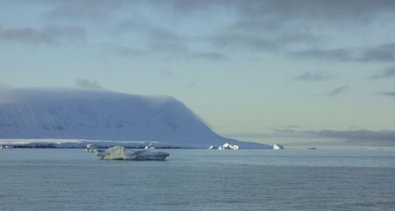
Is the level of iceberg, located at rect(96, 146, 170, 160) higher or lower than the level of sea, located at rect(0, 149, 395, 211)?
higher

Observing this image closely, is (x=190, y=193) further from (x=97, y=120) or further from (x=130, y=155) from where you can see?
(x=97, y=120)

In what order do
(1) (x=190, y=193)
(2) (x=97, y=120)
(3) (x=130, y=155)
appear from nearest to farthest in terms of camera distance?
(1) (x=190, y=193) → (3) (x=130, y=155) → (2) (x=97, y=120)

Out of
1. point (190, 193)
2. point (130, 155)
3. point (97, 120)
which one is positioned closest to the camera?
point (190, 193)

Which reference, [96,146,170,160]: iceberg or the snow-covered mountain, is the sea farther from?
the snow-covered mountain

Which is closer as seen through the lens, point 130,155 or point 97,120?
point 130,155

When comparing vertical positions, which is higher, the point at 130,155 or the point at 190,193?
the point at 130,155

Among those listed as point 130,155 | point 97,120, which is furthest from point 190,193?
point 97,120

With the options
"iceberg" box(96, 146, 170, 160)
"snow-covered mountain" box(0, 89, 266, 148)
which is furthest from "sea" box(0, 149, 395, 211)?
"snow-covered mountain" box(0, 89, 266, 148)

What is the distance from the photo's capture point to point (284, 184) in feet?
126

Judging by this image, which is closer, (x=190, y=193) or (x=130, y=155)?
(x=190, y=193)

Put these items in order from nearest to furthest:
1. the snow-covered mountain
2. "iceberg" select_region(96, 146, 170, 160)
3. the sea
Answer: the sea
"iceberg" select_region(96, 146, 170, 160)
the snow-covered mountain

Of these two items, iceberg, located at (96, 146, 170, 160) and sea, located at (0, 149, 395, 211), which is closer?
sea, located at (0, 149, 395, 211)

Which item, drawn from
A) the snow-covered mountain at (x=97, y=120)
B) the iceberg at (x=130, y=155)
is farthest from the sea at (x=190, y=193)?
the snow-covered mountain at (x=97, y=120)

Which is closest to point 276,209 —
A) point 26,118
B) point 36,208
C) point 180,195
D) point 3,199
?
point 180,195
